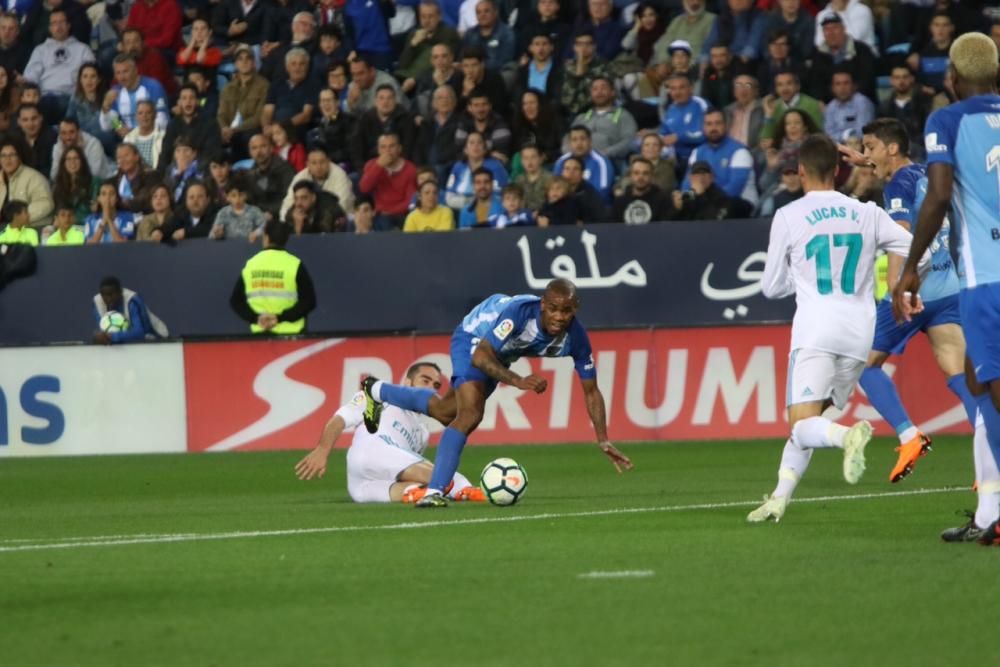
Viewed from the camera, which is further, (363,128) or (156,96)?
(156,96)

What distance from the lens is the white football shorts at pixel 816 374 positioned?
10594 millimetres

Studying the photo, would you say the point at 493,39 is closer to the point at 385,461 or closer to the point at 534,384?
the point at 385,461

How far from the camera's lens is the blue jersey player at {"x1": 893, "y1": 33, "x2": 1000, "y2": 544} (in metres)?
8.78

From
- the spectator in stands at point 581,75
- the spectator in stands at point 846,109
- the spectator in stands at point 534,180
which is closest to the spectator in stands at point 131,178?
the spectator in stands at point 534,180

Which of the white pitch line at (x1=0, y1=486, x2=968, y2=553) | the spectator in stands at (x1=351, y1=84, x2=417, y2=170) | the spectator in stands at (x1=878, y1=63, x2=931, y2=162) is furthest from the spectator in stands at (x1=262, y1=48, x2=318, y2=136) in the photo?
the white pitch line at (x1=0, y1=486, x2=968, y2=553)

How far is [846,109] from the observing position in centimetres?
2202

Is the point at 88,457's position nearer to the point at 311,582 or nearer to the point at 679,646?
the point at 311,582

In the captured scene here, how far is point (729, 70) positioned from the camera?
23.1 m

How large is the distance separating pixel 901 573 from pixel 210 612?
284 cm

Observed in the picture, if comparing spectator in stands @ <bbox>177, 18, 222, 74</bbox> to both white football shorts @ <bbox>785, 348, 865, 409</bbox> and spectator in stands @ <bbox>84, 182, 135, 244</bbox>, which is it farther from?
white football shorts @ <bbox>785, 348, 865, 409</bbox>

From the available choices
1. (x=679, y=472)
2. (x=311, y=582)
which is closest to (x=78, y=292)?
(x=679, y=472)

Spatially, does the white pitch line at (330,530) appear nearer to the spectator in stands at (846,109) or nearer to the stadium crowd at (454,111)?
the stadium crowd at (454,111)

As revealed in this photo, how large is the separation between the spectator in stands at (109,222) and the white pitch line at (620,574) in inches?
625

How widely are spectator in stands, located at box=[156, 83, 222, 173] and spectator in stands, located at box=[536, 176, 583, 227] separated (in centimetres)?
477
